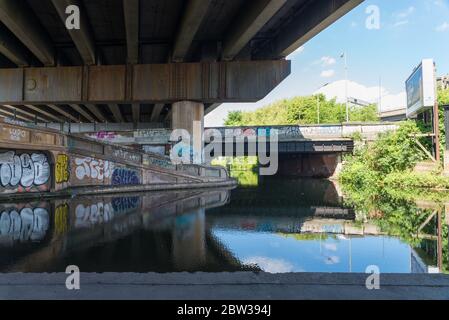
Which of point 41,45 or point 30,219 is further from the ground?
point 41,45

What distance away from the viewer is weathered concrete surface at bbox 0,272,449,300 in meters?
3.74

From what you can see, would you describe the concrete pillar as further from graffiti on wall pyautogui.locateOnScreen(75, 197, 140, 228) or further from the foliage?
the foliage

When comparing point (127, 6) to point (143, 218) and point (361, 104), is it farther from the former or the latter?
point (361, 104)

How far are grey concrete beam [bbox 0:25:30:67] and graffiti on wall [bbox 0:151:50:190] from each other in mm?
4863

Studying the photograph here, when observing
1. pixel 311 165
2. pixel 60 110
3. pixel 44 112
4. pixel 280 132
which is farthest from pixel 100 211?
pixel 311 165

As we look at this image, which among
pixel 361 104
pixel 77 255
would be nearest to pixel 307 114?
pixel 361 104

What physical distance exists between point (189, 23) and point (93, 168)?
939cm

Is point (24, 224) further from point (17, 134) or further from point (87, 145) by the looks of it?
point (87, 145)

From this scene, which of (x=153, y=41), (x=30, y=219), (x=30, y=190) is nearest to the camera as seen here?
(x=30, y=219)

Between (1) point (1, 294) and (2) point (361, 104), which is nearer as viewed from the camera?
(1) point (1, 294)

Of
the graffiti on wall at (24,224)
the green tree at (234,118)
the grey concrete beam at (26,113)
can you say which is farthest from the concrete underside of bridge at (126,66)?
the green tree at (234,118)

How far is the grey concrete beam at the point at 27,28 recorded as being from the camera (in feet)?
38.7

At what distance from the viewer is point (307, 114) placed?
71438mm
